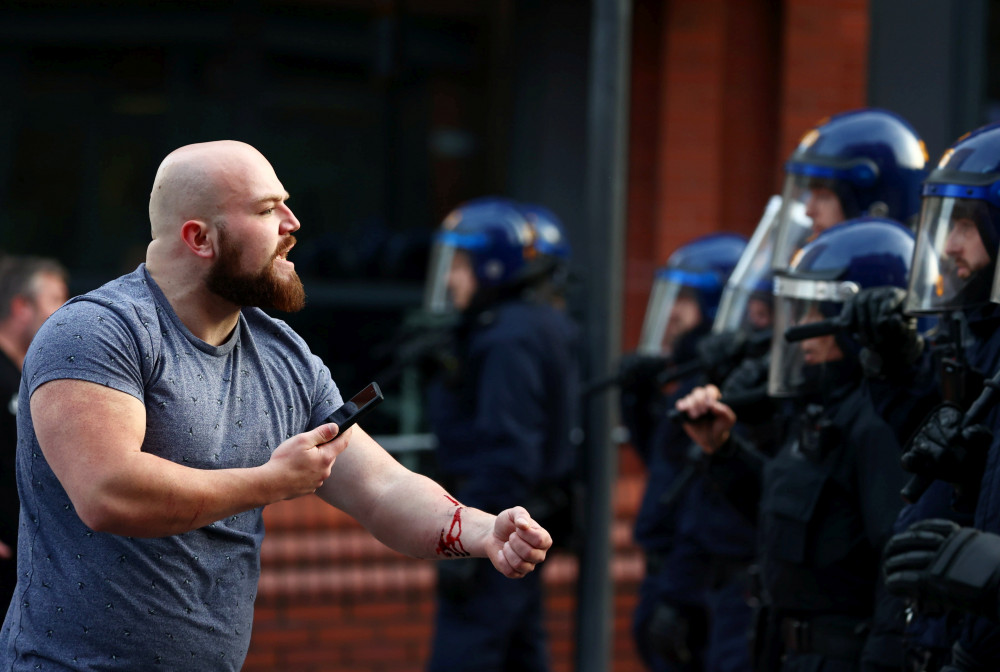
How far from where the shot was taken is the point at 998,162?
123 inches

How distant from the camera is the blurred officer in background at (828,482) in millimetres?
3332

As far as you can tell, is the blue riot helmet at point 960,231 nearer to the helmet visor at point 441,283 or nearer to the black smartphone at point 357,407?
the black smartphone at point 357,407

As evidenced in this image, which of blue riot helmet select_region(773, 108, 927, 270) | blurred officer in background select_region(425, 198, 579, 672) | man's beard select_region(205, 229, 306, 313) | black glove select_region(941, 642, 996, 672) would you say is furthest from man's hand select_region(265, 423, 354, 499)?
blurred officer in background select_region(425, 198, 579, 672)

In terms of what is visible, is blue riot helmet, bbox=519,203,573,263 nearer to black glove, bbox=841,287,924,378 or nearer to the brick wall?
the brick wall

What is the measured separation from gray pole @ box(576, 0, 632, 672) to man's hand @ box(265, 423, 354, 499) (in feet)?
8.40

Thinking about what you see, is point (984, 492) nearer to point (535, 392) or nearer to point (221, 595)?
point (221, 595)

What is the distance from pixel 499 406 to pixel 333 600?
5.05 feet

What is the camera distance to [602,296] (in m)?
4.88

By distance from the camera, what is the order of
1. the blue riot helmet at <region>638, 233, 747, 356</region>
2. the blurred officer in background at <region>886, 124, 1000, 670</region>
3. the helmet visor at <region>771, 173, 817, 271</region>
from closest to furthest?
1. the blurred officer in background at <region>886, 124, 1000, 670</region>
2. the helmet visor at <region>771, 173, 817, 271</region>
3. the blue riot helmet at <region>638, 233, 747, 356</region>

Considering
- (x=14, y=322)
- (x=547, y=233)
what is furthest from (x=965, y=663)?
(x=547, y=233)

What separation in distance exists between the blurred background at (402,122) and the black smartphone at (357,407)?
166 inches

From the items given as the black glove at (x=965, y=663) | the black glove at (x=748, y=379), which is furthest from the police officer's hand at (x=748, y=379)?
the black glove at (x=965, y=663)

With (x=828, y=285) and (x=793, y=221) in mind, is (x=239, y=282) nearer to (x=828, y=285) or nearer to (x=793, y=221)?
(x=828, y=285)

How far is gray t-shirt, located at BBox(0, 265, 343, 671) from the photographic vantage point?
2350 millimetres
